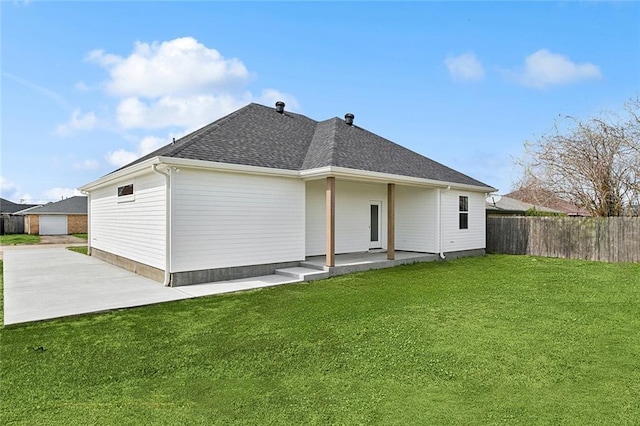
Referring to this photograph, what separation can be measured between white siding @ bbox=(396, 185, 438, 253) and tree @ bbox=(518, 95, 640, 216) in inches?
303

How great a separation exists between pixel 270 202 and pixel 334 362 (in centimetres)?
613

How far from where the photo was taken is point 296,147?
1120 centimetres

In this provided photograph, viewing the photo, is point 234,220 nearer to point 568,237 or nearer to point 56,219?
point 568,237

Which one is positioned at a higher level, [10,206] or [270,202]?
[10,206]

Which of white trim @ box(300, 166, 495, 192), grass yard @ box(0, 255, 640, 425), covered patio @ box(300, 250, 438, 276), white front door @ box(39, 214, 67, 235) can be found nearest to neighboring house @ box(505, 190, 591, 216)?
white trim @ box(300, 166, 495, 192)

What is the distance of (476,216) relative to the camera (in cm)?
1438

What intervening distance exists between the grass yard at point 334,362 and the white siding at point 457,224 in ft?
19.6

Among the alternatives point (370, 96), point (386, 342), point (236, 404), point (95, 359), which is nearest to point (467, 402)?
point (386, 342)

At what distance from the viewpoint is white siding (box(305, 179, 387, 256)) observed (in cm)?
1169

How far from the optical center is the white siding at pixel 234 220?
8.23m

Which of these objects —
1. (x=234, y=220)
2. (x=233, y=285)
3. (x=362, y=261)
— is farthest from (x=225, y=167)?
(x=362, y=261)

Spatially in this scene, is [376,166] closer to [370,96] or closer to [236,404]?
[370,96]

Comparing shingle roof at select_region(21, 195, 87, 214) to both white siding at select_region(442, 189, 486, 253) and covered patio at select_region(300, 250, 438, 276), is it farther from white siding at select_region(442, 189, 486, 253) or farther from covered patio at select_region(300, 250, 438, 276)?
white siding at select_region(442, 189, 486, 253)

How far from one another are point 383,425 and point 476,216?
43.0 ft
